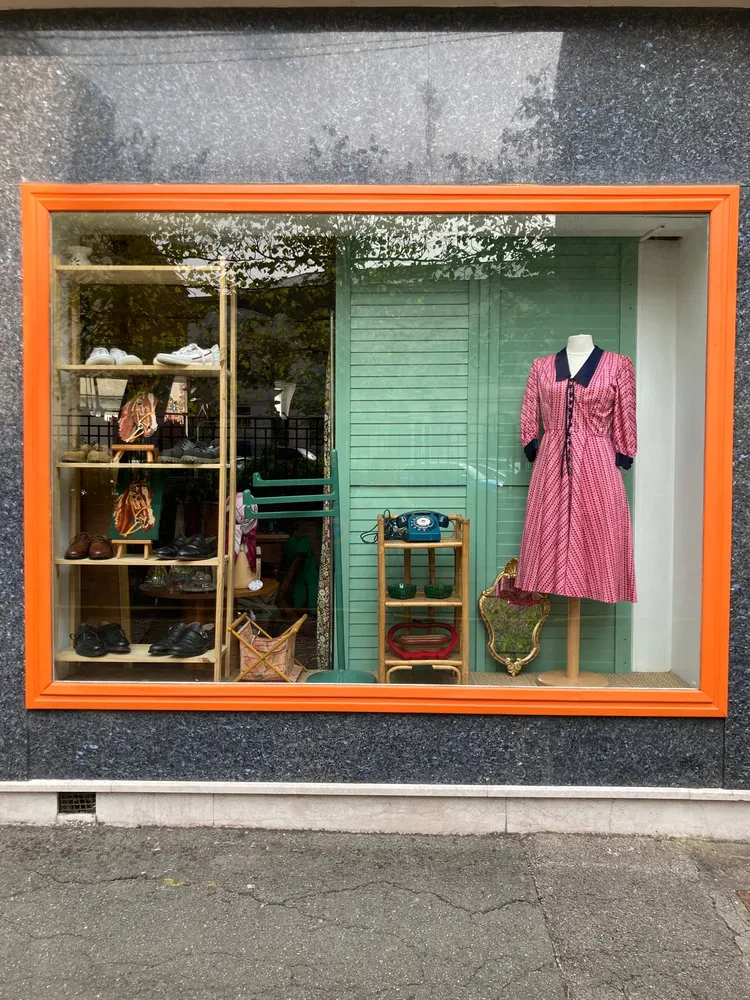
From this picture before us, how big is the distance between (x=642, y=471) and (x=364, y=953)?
247 centimetres

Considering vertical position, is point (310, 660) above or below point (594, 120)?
below

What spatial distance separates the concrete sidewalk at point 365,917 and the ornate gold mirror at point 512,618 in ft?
2.86

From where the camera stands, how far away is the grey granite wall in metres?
3.05

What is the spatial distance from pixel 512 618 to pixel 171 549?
5.78 feet

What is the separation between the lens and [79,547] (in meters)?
3.37

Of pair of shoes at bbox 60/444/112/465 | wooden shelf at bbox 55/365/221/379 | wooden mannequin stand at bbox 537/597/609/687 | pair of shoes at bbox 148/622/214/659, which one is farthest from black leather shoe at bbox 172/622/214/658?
wooden mannequin stand at bbox 537/597/609/687

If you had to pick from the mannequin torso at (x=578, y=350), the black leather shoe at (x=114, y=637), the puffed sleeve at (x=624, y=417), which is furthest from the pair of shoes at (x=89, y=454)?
the puffed sleeve at (x=624, y=417)

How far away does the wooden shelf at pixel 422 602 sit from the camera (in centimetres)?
352

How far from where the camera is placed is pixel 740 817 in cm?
309

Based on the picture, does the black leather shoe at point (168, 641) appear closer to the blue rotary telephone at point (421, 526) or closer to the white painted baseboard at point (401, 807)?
the white painted baseboard at point (401, 807)

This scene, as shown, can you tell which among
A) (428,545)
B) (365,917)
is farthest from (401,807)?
(428,545)

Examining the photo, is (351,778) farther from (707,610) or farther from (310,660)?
(707,610)

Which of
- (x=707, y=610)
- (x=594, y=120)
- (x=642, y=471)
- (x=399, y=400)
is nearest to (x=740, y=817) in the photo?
(x=707, y=610)

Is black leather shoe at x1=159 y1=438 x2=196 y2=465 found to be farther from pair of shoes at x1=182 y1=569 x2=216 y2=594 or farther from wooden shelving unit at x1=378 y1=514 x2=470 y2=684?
wooden shelving unit at x1=378 y1=514 x2=470 y2=684
